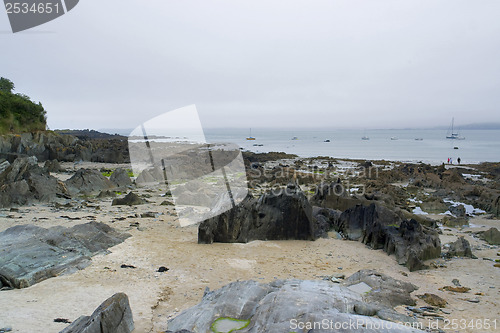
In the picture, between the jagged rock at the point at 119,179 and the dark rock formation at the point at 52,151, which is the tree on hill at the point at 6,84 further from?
the jagged rock at the point at 119,179

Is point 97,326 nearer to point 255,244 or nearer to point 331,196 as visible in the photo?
point 255,244

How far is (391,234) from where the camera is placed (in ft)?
40.7

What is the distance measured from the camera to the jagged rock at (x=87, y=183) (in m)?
20.3

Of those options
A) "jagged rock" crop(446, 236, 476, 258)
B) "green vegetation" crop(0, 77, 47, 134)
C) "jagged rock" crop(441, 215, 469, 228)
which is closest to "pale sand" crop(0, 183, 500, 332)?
"jagged rock" crop(446, 236, 476, 258)

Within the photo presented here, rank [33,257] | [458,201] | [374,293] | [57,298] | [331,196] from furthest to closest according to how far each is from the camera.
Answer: [458,201], [331,196], [33,257], [374,293], [57,298]

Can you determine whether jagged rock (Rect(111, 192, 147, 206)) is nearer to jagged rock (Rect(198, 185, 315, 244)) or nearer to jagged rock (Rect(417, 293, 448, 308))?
jagged rock (Rect(198, 185, 315, 244))

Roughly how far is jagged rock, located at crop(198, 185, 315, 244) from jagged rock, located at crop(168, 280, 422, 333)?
5.39 metres

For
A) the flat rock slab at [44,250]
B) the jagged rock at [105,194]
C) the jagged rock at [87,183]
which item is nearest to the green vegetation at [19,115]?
the jagged rock at [87,183]

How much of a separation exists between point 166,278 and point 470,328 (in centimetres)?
710

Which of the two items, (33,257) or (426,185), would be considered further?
(426,185)

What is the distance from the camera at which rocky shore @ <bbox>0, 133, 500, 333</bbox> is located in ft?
20.2

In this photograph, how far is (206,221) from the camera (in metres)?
12.5

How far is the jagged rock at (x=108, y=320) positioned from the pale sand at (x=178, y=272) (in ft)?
1.86

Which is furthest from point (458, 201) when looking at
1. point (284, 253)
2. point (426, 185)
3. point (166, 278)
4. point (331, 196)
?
point (166, 278)
